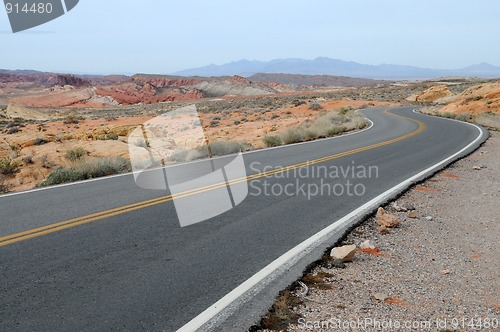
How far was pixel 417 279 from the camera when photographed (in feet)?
15.8

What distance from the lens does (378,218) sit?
702 cm

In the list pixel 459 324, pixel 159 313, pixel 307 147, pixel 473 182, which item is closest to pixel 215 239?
pixel 159 313

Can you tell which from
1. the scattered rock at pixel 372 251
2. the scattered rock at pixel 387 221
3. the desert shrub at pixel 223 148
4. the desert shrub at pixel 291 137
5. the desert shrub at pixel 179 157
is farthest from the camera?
the desert shrub at pixel 291 137

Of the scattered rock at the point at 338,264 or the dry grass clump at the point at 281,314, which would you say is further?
the scattered rock at the point at 338,264

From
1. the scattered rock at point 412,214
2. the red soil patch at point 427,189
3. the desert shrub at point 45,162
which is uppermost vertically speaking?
the scattered rock at point 412,214

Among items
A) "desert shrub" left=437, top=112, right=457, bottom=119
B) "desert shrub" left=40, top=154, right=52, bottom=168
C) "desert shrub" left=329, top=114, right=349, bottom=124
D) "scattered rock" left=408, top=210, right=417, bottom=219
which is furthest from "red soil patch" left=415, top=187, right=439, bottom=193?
"desert shrub" left=437, top=112, right=457, bottom=119

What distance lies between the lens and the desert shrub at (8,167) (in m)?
14.5

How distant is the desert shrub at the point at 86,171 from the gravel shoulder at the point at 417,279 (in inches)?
297

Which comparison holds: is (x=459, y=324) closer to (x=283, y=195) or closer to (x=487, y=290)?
(x=487, y=290)

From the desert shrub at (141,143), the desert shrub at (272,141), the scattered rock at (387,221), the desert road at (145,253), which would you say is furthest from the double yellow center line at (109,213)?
the desert shrub at (141,143)

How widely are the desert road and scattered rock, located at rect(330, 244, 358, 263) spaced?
213mm

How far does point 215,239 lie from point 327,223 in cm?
212

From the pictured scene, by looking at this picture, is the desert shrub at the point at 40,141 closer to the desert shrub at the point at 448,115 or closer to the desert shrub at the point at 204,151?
the desert shrub at the point at 204,151

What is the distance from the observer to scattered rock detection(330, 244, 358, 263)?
5296mm
